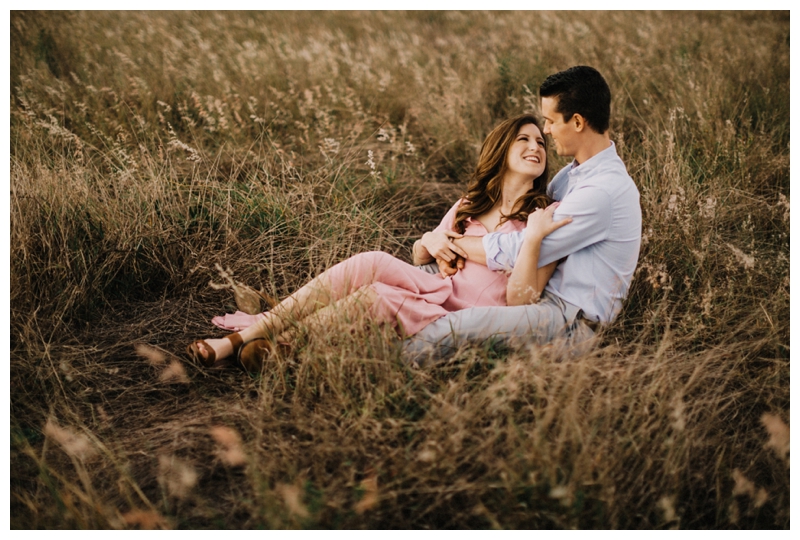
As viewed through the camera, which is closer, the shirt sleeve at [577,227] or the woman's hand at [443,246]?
the shirt sleeve at [577,227]

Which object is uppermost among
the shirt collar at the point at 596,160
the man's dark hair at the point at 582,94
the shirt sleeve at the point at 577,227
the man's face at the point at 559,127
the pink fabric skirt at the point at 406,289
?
the man's dark hair at the point at 582,94

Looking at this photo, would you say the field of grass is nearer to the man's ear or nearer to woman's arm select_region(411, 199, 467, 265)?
woman's arm select_region(411, 199, 467, 265)

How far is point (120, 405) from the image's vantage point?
7.89ft

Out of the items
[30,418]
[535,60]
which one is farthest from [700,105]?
[30,418]

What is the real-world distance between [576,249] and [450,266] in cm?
64

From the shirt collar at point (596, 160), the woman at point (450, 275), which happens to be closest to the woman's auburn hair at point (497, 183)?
the woman at point (450, 275)

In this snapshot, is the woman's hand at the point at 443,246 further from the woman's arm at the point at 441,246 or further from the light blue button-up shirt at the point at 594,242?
the light blue button-up shirt at the point at 594,242

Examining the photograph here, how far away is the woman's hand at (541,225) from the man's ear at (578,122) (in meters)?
0.42

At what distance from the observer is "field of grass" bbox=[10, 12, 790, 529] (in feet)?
5.91

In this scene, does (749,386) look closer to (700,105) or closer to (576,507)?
(576,507)

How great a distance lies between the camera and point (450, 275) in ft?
9.24

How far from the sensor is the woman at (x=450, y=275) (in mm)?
2424

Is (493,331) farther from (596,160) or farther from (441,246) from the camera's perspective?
(596,160)

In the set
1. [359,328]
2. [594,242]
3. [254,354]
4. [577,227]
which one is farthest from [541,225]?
[254,354]
